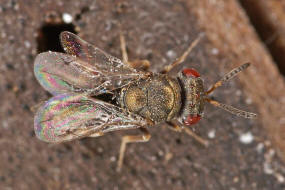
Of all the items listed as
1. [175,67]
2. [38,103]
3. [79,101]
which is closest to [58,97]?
[79,101]

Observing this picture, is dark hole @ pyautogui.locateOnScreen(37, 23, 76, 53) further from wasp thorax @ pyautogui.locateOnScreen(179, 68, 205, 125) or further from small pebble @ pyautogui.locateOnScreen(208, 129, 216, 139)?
small pebble @ pyautogui.locateOnScreen(208, 129, 216, 139)

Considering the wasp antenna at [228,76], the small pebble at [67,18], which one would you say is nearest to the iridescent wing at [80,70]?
the small pebble at [67,18]

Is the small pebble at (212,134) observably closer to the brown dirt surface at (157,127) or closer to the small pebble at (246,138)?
the brown dirt surface at (157,127)

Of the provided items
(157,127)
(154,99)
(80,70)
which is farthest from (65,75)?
(157,127)

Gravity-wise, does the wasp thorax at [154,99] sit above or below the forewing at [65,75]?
below

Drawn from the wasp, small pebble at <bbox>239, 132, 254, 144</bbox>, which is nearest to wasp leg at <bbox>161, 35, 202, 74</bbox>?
the wasp

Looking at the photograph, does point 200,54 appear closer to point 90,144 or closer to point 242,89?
point 242,89

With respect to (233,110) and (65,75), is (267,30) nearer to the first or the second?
(233,110)
